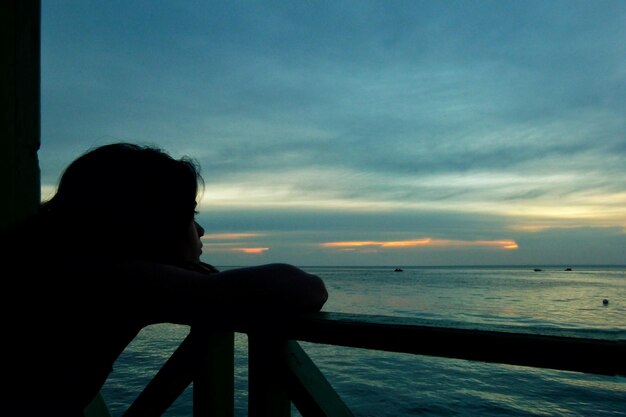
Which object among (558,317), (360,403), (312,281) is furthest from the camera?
(558,317)

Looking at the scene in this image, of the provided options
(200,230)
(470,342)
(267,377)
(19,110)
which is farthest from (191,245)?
(19,110)

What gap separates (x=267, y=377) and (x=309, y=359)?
18 centimetres

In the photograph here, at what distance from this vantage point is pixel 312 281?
4.72 feet

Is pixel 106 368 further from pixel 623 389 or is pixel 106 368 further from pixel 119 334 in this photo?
pixel 623 389

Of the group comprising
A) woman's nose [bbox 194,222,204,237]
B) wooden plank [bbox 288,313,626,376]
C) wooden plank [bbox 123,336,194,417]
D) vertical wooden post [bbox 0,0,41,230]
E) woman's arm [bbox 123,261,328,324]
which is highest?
vertical wooden post [bbox 0,0,41,230]

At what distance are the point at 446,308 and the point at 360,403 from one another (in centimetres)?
1919

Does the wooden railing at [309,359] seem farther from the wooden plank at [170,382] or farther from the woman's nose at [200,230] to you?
the woman's nose at [200,230]

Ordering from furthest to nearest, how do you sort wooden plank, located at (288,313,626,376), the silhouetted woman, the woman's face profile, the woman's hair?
the woman's face profile → the woman's hair → the silhouetted woman → wooden plank, located at (288,313,626,376)

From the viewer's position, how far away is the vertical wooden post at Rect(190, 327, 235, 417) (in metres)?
1.71

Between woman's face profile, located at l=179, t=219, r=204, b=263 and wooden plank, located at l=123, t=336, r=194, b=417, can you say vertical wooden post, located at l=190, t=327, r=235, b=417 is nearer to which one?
wooden plank, located at l=123, t=336, r=194, b=417

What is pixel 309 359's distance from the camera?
4.93 ft

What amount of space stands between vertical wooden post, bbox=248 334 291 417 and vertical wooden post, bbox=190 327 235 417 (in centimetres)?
19

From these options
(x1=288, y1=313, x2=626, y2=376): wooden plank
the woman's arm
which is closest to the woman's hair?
the woman's arm

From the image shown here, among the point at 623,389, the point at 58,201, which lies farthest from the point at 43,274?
the point at 623,389
